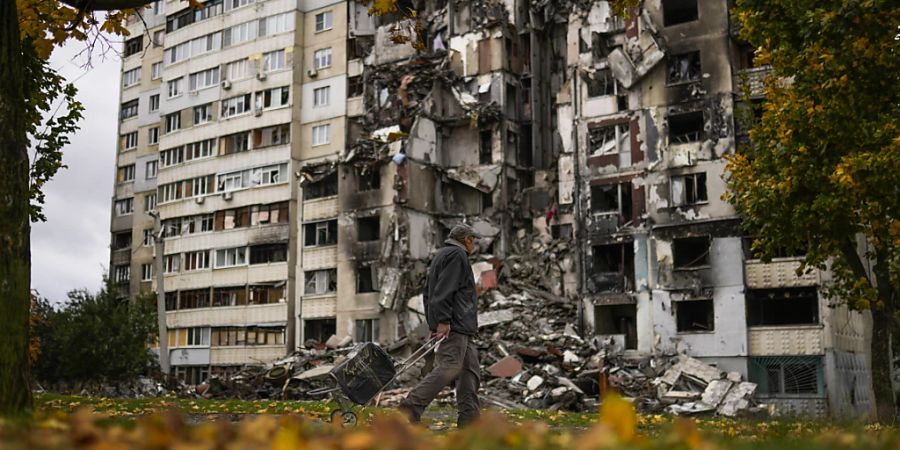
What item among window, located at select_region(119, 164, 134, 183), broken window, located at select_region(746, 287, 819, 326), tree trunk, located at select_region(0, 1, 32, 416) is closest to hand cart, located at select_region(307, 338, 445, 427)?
tree trunk, located at select_region(0, 1, 32, 416)

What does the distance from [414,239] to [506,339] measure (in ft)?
38.4

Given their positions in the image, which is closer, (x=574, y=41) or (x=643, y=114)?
(x=643, y=114)

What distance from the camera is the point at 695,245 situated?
147ft

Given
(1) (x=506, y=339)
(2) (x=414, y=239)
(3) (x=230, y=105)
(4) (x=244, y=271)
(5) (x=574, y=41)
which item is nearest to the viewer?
(1) (x=506, y=339)

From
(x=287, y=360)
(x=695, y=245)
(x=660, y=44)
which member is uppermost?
(x=660, y=44)

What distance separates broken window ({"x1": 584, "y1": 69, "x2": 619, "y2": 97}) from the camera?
156 ft

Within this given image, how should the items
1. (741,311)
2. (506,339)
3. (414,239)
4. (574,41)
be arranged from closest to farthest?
(741,311) < (506,339) < (574,41) < (414,239)

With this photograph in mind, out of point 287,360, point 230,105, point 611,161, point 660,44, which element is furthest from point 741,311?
point 230,105

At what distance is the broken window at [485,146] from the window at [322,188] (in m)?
8.91

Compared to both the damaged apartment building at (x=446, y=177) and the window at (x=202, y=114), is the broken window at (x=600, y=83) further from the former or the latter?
the window at (x=202, y=114)

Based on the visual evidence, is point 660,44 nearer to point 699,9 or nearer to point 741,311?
point 699,9

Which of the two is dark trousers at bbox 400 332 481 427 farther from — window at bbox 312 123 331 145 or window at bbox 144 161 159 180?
window at bbox 144 161 159 180

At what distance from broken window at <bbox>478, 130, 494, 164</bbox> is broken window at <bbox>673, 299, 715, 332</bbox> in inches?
684

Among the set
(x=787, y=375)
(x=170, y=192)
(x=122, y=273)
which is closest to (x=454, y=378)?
(x=787, y=375)
